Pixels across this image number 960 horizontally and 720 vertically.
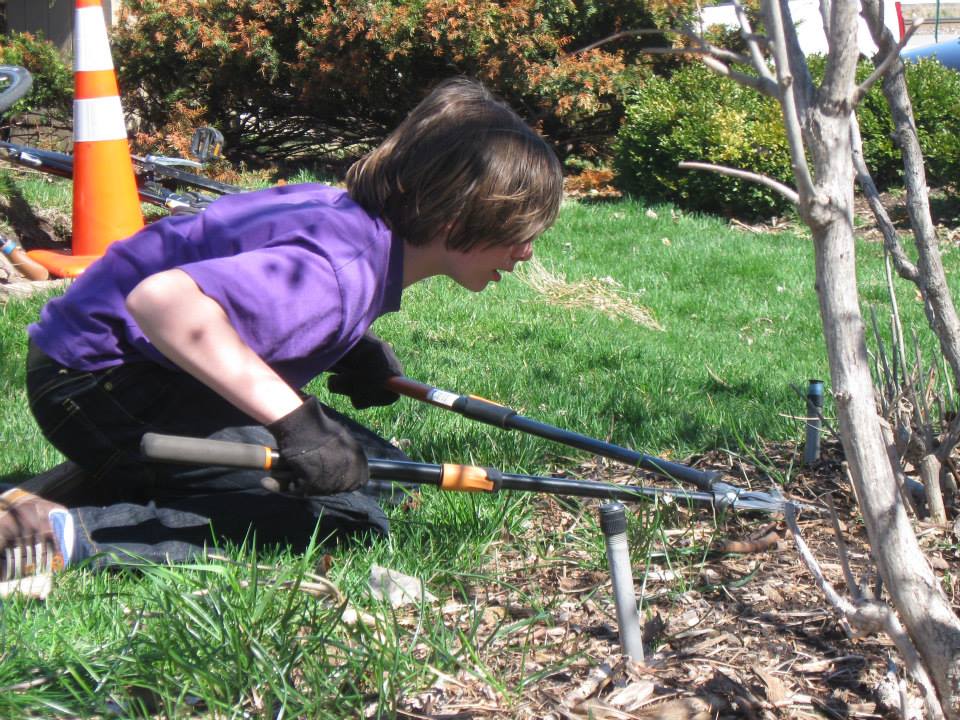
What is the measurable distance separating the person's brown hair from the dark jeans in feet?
2.38

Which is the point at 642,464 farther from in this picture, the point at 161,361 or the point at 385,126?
the point at 385,126

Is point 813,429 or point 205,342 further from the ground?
point 205,342

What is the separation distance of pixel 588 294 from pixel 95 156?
3023 mm

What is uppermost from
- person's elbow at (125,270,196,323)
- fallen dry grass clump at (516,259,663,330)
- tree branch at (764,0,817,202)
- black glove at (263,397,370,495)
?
tree branch at (764,0,817,202)

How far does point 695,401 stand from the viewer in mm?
4109

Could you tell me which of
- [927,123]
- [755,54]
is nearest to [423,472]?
[755,54]

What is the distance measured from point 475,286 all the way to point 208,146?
4961 mm

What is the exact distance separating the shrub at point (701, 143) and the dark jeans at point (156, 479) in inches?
262

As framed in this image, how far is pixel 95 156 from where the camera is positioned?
5953 millimetres

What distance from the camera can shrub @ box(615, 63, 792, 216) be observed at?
8.71 meters

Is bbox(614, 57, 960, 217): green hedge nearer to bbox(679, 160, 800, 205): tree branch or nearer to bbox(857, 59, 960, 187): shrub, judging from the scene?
bbox(857, 59, 960, 187): shrub

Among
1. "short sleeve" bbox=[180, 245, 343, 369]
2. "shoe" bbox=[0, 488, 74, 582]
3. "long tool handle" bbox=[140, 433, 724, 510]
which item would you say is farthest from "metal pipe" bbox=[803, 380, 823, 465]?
"shoe" bbox=[0, 488, 74, 582]

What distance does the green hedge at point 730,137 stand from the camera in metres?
8.70

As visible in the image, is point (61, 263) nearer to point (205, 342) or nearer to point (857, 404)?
point (205, 342)
